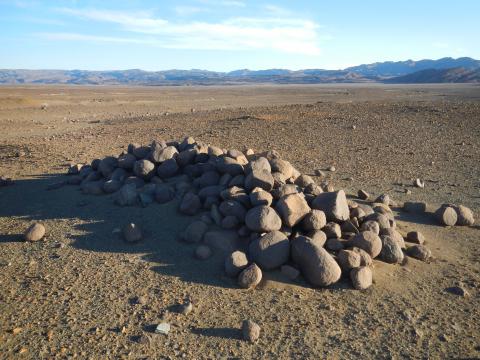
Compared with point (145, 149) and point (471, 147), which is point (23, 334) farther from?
point (471, 147)

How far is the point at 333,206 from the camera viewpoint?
5.83m

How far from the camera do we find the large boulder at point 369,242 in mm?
5410

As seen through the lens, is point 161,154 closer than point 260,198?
No

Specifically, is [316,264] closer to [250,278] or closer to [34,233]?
[250,278]

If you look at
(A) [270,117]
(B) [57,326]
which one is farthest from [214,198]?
(A) [270,117]

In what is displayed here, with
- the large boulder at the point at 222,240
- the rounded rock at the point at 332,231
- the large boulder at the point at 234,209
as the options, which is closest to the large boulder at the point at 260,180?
the large boulder at the point at 234,209

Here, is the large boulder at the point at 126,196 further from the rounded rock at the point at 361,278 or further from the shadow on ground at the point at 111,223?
the rounded rock at the point at 361,278

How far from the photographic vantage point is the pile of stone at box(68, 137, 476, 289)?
5.11 metres

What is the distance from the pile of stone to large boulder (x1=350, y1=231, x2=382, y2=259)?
1cm

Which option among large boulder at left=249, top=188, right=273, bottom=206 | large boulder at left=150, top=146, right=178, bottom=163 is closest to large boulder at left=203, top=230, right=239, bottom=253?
large boulder at left=249, top=188, right=273, bottom=206

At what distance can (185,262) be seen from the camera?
5457 millimetres

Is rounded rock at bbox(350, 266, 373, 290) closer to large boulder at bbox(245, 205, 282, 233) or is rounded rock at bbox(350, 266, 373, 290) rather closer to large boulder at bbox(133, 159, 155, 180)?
large boulder at bbox(245, 205, 282, 233)

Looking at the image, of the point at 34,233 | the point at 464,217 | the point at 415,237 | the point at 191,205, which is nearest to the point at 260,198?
the point at 191,205

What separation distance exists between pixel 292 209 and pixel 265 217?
39 cm
